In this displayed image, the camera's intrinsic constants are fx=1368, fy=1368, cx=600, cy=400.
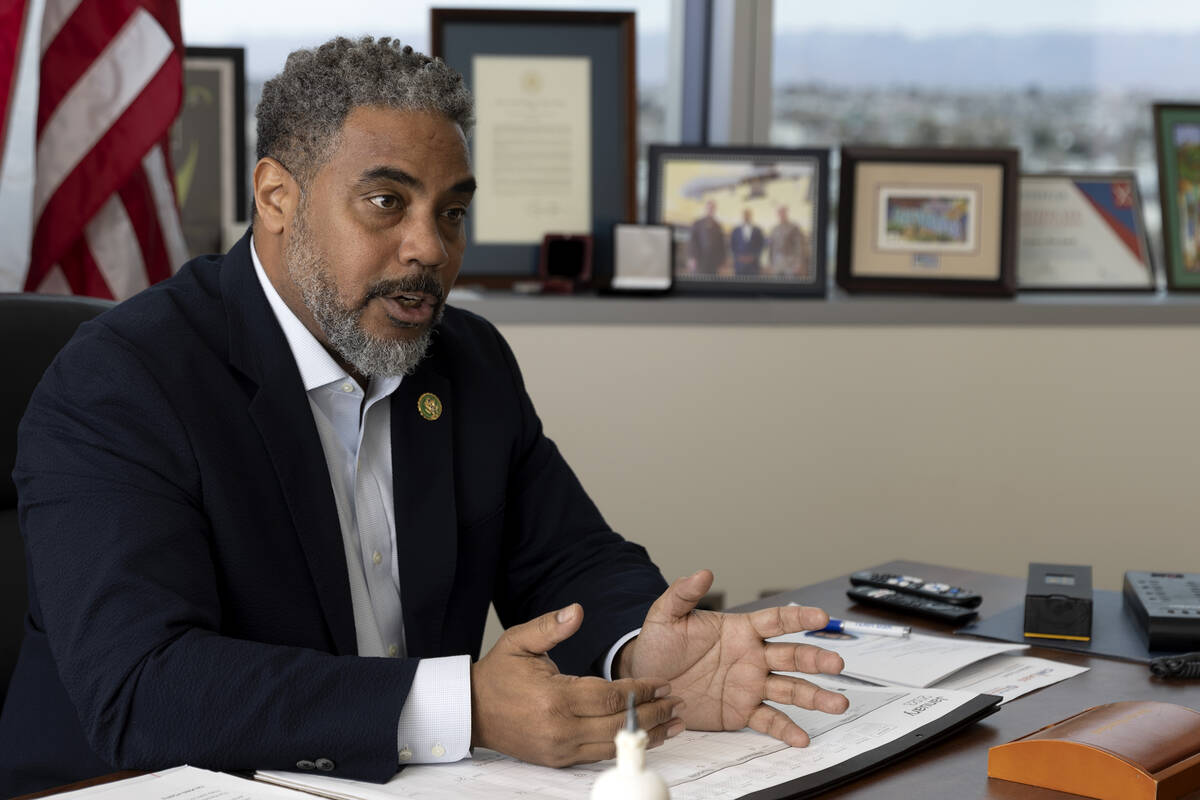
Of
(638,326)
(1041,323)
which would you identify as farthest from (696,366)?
(1041,323)

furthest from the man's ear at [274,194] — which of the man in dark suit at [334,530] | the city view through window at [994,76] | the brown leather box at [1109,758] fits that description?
the city view through window at [994,76]

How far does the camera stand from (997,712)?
1.30 m

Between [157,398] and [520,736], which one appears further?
[157,398]

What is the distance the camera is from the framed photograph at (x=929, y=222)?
3213mm

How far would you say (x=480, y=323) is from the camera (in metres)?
1.88

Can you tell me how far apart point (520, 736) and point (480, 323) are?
825 millimetres

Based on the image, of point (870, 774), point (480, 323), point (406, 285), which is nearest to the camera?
point (870, 774)

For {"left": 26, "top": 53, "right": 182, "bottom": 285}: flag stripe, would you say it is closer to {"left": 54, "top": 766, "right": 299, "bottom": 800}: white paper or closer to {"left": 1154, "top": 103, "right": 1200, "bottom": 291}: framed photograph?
{"left": 54, "top": 766, "right": 299, "bottom": 800}: white paper

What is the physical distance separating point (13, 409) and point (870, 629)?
3.38 ft

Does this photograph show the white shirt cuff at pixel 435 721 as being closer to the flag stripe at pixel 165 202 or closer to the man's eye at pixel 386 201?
the man's eye at pixel 386 201

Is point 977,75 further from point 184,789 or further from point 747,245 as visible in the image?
point 184,789

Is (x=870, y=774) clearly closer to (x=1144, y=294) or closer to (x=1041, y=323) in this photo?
(x=1041, y=323)

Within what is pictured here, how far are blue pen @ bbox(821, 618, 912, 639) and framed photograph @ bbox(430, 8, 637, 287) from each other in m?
1.67

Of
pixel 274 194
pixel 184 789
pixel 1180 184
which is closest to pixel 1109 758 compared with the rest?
pixel 184 789
